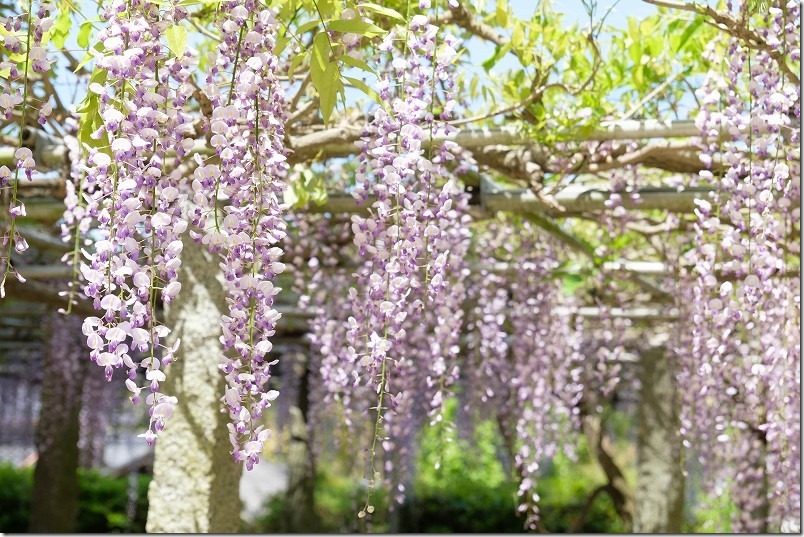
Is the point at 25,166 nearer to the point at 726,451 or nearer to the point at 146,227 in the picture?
the point at 146,227

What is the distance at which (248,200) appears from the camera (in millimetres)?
2225

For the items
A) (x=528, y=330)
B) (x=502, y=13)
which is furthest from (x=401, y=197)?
(x=528, y=330)

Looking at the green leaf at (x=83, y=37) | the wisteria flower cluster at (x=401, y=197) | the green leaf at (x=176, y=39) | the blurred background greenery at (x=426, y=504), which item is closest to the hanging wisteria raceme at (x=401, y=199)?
the wisteria flower cluster at (x=401, y=197)

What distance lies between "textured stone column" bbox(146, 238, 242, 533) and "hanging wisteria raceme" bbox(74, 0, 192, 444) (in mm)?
1513

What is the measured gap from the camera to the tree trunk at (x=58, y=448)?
25.1 ft

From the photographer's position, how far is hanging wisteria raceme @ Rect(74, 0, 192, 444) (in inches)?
75.5

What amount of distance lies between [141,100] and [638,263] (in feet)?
11.8

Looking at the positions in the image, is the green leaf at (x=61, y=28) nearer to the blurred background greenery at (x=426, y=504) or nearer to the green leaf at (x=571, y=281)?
the green leaf at (x=571, y=281)

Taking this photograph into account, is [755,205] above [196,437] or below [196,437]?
above

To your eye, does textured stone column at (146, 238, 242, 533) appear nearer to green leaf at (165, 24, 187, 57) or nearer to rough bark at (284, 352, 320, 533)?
green leaf at (165, 24, 187, 57)

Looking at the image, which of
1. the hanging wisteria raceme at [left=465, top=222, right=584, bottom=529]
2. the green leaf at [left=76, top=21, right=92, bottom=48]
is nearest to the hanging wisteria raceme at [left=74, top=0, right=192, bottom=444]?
the green leaf at [left=76, top=21, right=92, bottom=48]

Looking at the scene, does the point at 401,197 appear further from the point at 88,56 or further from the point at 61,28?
the point at 61,28

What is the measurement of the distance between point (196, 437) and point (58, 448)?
4.78m

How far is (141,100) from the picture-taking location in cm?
202
